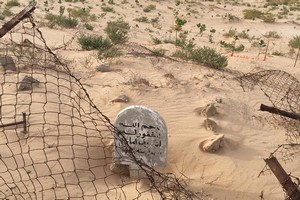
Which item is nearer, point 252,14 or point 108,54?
point 108,54

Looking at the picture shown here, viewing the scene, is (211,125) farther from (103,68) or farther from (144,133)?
(103,68)

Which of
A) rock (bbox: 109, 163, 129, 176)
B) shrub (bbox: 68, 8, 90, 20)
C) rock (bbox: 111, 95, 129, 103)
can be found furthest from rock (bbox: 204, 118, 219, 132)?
shrub (bbox: 68, 8, 90, 20)

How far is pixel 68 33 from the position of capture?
12.8 metres

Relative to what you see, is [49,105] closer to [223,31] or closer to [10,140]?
[10,140]

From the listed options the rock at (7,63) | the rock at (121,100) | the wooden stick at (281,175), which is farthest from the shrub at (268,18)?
the wooden stick at (281,175)

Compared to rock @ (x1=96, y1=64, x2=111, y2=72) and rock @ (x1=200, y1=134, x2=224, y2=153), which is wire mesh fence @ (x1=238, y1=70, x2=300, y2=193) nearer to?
rock @ (x1=200, y1=134, x2=224, y2=153)

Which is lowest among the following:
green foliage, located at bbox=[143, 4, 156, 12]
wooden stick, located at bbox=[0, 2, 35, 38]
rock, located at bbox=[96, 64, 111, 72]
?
green foliage, located at bbox=[143, 4, 156, 12]

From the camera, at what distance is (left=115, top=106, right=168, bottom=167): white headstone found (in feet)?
16.6

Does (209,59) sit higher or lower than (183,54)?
higher

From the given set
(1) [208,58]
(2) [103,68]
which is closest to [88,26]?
(2) [103,68]

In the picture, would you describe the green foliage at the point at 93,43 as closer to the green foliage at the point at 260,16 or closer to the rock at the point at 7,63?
A: the rock at the point at 7,63

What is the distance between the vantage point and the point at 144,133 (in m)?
5.13

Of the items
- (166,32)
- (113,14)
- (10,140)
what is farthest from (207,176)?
(113,14)

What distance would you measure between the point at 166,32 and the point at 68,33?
358 centimetres
